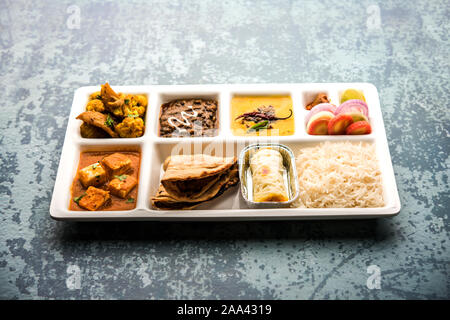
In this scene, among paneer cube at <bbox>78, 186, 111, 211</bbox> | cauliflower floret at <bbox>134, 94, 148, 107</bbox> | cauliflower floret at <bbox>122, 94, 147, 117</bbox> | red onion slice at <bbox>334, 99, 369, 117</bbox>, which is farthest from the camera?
cauliflower floret at <bbox>134, 94, 148, 107</bbox>

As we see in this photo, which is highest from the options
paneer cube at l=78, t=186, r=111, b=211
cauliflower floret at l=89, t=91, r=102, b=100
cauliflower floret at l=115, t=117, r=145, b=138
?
cauliflower floret at l=89, t=91, r=102, b=100

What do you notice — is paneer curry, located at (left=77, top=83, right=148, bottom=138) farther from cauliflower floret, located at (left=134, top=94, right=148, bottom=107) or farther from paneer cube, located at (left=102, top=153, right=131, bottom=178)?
Result: paneer cube, located at (left=102, top=153, right=131, bottom=178)

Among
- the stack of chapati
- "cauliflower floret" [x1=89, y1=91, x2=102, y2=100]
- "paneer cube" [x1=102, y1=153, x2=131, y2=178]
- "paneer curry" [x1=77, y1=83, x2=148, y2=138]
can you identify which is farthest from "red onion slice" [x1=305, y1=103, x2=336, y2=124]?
"cauliflower floret" [x1=89, y1=91, x2=102, y2=100]

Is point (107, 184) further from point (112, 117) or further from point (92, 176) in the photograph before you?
point (112, 117)

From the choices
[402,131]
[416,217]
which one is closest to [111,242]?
[416,217]

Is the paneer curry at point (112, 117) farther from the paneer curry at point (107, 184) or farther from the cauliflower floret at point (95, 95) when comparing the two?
the paneer curry at point (107, 184)

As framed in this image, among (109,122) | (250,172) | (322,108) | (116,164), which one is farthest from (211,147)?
(322,108)
